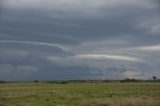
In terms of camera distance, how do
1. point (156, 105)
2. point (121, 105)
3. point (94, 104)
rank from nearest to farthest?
point (156, 105) → point (121, 105) → point (94, 104)

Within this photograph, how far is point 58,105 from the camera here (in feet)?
108

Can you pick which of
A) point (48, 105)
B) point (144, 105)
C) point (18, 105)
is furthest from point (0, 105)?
point (144, 105)

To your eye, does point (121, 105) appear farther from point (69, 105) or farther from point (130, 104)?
point (69, 105)

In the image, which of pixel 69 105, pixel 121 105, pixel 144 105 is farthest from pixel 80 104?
pixel 144 105

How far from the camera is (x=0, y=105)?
3334 centimetres

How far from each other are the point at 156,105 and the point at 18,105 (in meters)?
13.6

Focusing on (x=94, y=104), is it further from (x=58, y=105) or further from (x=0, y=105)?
(x=0, y=105)

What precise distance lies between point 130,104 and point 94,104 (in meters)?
3.71

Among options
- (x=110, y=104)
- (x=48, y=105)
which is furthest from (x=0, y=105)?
(x=110, y=104)

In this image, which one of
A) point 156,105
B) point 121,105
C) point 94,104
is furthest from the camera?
point 94,104

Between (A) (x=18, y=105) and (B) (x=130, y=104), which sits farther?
(A) (x=18, y=105)

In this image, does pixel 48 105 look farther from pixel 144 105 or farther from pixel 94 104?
pixel 144 105

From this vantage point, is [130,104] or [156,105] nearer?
[156,105]

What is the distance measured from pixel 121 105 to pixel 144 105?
2210 mm
